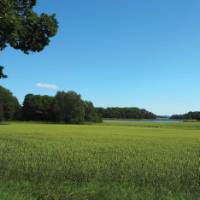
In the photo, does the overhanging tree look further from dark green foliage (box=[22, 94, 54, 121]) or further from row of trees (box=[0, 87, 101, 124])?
dark green foliage (box=[22, 94, 54, 121])

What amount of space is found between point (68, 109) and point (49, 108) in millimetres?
12628

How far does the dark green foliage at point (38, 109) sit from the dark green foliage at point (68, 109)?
Answer: 7080 mm

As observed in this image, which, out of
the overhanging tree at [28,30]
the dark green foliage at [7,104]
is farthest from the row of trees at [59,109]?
the overhanging tree at [28,30]

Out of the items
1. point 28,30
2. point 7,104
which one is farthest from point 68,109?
point 28,30

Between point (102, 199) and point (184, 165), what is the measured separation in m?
7.01

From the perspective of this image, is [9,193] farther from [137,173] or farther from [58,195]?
[137,173]

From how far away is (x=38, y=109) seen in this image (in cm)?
Result: 13725

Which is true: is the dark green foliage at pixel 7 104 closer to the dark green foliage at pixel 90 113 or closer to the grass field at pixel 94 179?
the dark green foliage at pixel 90 113

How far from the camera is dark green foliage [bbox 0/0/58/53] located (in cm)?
1625

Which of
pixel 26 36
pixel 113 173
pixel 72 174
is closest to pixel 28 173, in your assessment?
pixel 72 174

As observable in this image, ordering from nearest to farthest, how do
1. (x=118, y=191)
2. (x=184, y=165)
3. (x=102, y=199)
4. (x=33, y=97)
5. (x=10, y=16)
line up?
(x=102, y=199)
(x=118, y=191)
(x=10, y=16)
(x=184, y=165)
(x=33, y=97)

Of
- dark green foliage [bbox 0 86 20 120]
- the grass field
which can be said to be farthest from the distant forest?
the grass field

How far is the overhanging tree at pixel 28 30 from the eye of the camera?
53.4ft

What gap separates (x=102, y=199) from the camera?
8.55 metres
